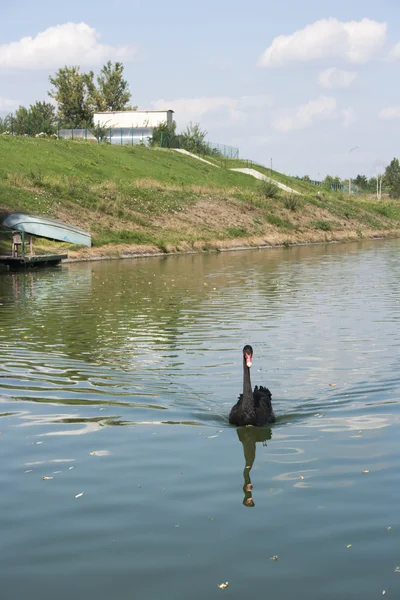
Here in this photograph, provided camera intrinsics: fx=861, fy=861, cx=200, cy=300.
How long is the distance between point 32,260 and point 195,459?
1338 inches

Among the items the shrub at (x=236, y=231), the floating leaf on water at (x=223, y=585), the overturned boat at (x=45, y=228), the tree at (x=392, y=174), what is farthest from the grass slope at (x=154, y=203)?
the tree at (x=392, y=174)

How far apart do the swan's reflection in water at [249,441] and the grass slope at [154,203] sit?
3875 cm

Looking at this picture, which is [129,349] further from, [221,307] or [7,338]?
[221,307]

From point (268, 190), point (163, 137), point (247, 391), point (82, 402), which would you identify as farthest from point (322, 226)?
point (247, 391)

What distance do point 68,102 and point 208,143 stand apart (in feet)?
112

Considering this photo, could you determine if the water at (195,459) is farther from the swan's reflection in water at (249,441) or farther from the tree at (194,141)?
the tree at (194,141)

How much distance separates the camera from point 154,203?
67.1 m

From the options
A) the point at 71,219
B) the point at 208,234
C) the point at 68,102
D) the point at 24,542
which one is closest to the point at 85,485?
the point at 24,542

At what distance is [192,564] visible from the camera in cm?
771

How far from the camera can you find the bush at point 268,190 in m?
81.1

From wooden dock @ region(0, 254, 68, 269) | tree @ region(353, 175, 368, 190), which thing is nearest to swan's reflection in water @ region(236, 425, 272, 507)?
wooden dock @ region(0, 254, 68, 269)

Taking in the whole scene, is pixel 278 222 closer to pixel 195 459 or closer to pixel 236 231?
pixel 236 231

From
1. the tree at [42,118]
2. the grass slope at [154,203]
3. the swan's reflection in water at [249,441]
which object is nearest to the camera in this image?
the swan's reflection in water at [249,441]

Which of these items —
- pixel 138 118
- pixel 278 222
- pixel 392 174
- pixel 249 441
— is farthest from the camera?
pixel 392 174
